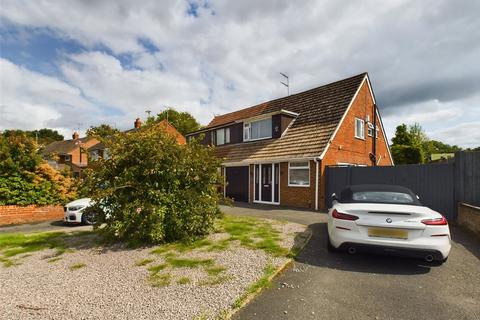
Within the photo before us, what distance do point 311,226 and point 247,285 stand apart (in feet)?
16.5

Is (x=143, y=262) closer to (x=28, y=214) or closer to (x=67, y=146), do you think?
(x=28, y=214)

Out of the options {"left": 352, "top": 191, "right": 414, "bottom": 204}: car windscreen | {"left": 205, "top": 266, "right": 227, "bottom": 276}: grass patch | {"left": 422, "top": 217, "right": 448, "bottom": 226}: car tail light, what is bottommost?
{"left": 205, "top": 266, "right": 227, "bottom": 276}: grass patch

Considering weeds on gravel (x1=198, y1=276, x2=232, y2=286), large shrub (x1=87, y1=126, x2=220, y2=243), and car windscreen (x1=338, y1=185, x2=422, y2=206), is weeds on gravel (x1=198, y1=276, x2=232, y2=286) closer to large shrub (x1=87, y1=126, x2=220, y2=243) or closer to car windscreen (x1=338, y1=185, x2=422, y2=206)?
large shrub (x1=87, y1=126, x2=220, y2=243)

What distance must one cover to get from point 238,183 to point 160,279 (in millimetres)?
12446

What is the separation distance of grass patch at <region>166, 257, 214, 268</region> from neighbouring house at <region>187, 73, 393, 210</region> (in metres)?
8.56

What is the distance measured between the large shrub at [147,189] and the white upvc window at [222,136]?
40.9 ft

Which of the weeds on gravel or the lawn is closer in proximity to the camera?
the lawn

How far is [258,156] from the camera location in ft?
50.3

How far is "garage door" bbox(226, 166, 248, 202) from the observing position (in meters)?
16.2

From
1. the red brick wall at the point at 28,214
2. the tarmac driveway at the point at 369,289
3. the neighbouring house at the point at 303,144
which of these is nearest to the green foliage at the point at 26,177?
the red brick wall at the point at 28,214

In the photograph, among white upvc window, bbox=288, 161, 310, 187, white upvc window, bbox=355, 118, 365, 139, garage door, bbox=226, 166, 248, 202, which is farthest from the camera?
garage door, bbox=226, 166, 248, 202

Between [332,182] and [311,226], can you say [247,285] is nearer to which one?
[311,226]

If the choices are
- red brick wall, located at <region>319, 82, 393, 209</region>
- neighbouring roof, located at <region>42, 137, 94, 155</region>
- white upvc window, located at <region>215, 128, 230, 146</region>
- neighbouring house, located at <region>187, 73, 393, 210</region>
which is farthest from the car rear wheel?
neighbouring roof, located at <region>42, 137, 94, 155</region>

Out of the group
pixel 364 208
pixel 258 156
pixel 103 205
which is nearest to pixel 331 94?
pixel 258 156
